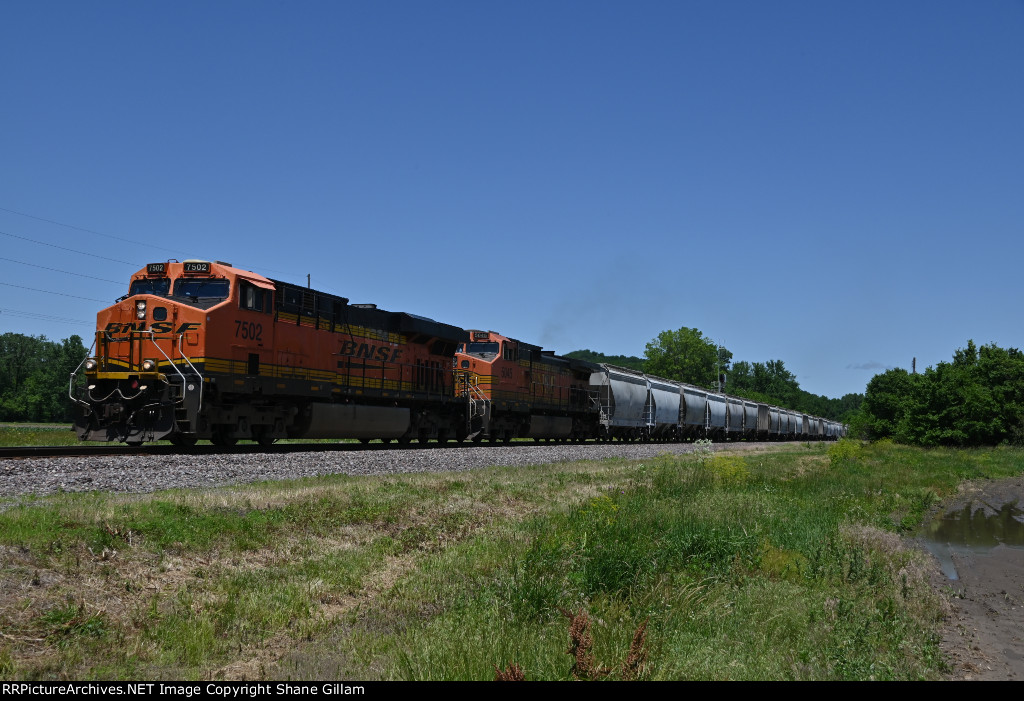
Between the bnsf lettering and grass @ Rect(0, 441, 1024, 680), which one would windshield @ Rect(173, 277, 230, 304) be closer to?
the bnsf lettering

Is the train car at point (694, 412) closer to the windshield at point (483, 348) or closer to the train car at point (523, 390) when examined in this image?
the train car at point (523, 390)

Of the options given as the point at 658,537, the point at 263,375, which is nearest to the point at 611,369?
the point at 263,375

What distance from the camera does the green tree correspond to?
420 feet

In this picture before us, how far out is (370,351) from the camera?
82.8ft

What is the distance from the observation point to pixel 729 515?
1207 centimetres

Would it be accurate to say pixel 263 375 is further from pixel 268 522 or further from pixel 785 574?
pixel 785 574

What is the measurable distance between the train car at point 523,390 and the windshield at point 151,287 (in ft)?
44.2

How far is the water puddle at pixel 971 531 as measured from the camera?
1395 centimetres

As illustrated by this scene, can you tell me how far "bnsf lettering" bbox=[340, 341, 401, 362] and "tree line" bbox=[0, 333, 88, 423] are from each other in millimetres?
→ 57056

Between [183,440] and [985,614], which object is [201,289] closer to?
[183,440]

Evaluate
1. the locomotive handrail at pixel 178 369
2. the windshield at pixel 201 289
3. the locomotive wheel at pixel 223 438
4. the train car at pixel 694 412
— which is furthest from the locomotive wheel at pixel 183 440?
the train car at pixel 694 412

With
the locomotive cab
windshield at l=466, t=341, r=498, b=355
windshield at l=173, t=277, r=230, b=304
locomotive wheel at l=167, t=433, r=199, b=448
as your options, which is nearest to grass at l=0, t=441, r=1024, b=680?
the locomotive cab
